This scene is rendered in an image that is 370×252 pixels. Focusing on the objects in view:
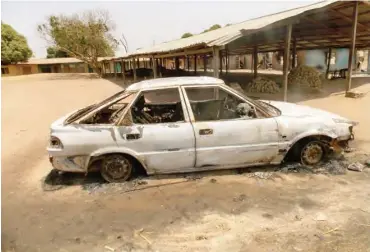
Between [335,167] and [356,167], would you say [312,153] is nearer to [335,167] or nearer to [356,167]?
[335,167]

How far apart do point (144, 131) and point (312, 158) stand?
275 centimetres

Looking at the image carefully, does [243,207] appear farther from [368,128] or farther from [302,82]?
[302,82]

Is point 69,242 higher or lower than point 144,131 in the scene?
lower

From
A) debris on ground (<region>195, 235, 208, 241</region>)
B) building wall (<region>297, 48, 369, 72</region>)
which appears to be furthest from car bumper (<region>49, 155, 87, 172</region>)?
building wall (<region>297, 48, 369, 72</region>)

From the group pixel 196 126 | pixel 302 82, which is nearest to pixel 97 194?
pixel 196 126

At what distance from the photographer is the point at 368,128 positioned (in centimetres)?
690

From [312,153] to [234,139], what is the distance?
1.40 meters

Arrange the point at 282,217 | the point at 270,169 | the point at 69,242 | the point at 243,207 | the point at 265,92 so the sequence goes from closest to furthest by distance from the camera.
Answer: the point at 69,242, the point at 282,217, the point at 243,207, the point at 270,169, the point at 265,92

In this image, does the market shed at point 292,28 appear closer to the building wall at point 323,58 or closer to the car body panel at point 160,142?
the car body panel at point 160,142

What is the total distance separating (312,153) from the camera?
4.56 m

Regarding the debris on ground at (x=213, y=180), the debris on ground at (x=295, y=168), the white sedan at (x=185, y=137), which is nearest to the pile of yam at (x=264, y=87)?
the white sedan at (x=185, y=137)

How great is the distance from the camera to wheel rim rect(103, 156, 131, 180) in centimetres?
423

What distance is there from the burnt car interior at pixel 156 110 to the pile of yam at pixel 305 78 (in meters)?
10.8

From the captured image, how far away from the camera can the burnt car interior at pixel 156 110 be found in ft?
14.5
